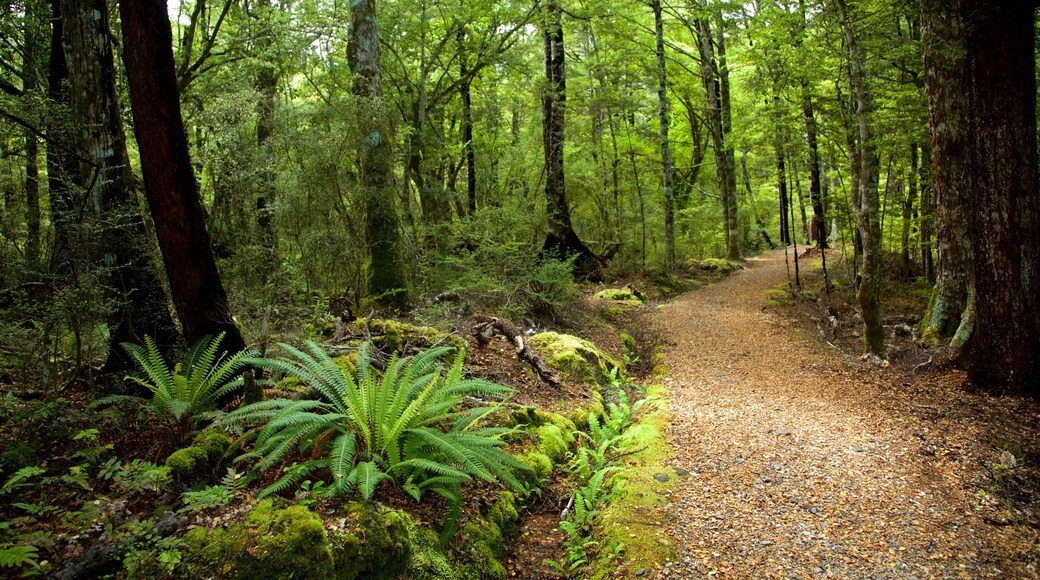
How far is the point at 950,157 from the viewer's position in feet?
19.7

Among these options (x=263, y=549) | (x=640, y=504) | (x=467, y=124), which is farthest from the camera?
(x=467, y=124)

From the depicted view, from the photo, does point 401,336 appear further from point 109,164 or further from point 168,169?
point 109,164

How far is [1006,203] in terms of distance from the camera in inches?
206

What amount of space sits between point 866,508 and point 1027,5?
5390 millimetres

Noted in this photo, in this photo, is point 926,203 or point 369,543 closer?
point 369,543

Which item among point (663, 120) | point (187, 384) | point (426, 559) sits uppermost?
point (663, 120)

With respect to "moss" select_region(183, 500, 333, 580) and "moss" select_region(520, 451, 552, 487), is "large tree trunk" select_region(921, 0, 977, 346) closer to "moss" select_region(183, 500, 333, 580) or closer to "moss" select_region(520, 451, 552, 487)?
"moss" select_region(520, 451, 552, 487)

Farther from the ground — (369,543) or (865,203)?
(865,203)

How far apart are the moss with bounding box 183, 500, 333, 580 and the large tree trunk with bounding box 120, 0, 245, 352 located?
2301 mm

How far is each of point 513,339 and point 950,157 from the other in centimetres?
576

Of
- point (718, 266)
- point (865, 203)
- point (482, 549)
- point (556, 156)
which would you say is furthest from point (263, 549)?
point (718, 266)

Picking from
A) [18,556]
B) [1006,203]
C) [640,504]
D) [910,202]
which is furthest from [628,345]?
[18,556]

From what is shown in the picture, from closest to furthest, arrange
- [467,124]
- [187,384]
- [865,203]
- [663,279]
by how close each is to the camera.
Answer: [187,384]
[865,203]
[663,279]
[467,124]

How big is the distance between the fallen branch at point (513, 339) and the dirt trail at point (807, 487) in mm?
1538
